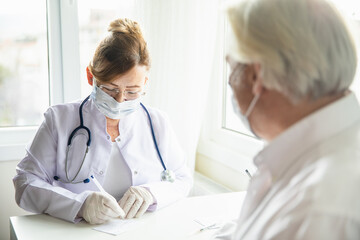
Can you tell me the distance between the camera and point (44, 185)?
1603 millimetres

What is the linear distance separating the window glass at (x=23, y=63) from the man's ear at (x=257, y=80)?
6.24 ft

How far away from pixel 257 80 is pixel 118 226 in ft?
2.70

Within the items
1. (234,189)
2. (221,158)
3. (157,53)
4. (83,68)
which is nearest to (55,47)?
(83,68)

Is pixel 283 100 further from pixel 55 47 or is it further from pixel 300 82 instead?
pixel 55 47

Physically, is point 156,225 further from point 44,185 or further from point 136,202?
point 44,185

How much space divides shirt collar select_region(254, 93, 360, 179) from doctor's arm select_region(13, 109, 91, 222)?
2.91 ft

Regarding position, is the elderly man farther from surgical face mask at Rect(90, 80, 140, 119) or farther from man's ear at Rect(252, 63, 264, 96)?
surgical face mask at Rect(90, 80, 140, 119)

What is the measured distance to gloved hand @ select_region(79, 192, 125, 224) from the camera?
1458 mm

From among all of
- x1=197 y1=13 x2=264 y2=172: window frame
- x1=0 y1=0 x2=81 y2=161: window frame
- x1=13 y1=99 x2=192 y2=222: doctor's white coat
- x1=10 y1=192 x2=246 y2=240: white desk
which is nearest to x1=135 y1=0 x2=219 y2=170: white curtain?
x1=197 y1=13 x2=264 y2=172: window frame

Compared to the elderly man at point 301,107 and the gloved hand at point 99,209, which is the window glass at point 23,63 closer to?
the gloved hand at point 99,209

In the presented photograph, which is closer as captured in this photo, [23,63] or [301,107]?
[301,107]

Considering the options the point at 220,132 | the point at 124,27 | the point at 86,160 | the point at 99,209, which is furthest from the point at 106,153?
the point at 220,132

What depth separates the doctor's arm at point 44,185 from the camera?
153cm

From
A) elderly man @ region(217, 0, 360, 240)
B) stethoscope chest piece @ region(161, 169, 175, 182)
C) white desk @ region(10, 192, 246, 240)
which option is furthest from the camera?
stethoscope chest piece @ region(161, 169, 175, 182)
